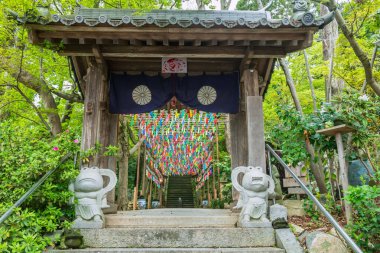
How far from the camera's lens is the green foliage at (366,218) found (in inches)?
158

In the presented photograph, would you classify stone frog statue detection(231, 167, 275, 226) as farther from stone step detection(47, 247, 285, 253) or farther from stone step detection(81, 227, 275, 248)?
stone step detection(47, 247, 285, 253)

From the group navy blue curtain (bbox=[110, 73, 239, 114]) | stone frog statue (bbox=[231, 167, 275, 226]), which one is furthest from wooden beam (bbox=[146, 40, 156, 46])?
stone frog statue (bbox=[231, 167, 275, 226])

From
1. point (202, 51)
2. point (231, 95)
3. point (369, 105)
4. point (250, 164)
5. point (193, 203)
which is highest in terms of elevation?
point (202, 51)

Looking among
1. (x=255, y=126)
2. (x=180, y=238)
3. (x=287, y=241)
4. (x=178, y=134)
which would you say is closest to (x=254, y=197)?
(x=287, y=241)

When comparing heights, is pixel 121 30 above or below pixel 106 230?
above

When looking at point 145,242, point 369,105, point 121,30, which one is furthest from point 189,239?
point 369,105

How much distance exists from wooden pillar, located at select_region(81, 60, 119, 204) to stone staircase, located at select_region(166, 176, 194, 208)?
54.9 ft

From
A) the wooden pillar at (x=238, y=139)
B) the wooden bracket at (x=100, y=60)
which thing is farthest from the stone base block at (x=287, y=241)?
the wooden bracket at (x=100, y=60)

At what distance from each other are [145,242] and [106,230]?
643 millimetres

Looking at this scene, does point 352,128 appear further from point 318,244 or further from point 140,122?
point 140,122

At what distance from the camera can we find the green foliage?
4.01 meters

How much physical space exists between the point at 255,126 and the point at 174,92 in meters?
2.04

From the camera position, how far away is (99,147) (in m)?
5.46

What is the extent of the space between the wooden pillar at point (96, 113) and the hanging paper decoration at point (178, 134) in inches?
146
